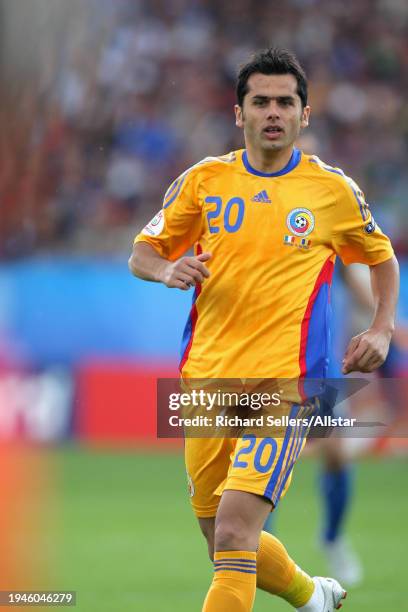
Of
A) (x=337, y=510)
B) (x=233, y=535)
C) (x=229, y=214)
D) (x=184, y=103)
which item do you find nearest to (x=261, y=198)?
(x=229, y=214)

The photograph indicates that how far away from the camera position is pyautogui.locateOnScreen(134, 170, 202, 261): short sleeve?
16.4 feet

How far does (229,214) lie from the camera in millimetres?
4887

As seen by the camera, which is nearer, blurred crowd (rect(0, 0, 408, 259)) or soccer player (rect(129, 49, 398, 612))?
soccer player (rect(129, 49, 398, 612))

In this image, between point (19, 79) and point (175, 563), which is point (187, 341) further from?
point (175, 563)

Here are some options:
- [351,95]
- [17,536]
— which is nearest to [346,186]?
[17,536]

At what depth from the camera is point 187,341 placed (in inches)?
199

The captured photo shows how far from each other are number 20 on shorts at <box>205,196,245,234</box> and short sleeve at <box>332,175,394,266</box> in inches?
15.0

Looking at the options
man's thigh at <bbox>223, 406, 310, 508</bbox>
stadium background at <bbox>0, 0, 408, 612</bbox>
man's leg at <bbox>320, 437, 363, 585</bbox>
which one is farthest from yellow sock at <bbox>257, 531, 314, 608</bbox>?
man's leg at <bbox>320, 437, 363, 585</bbox>

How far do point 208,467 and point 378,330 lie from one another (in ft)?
2.79

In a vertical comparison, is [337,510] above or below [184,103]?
below

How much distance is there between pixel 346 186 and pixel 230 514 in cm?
138

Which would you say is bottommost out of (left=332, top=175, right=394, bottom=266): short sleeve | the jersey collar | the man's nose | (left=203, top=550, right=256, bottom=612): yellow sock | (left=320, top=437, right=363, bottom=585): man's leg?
(left=320, top=437, right=363, bottom=585): man's leg

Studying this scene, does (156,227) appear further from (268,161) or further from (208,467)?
(208,467)

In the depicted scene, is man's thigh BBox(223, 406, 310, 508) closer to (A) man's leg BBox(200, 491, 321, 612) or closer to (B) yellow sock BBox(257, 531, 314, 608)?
(A) man's leg BBox(200, 491, 321, 612)
